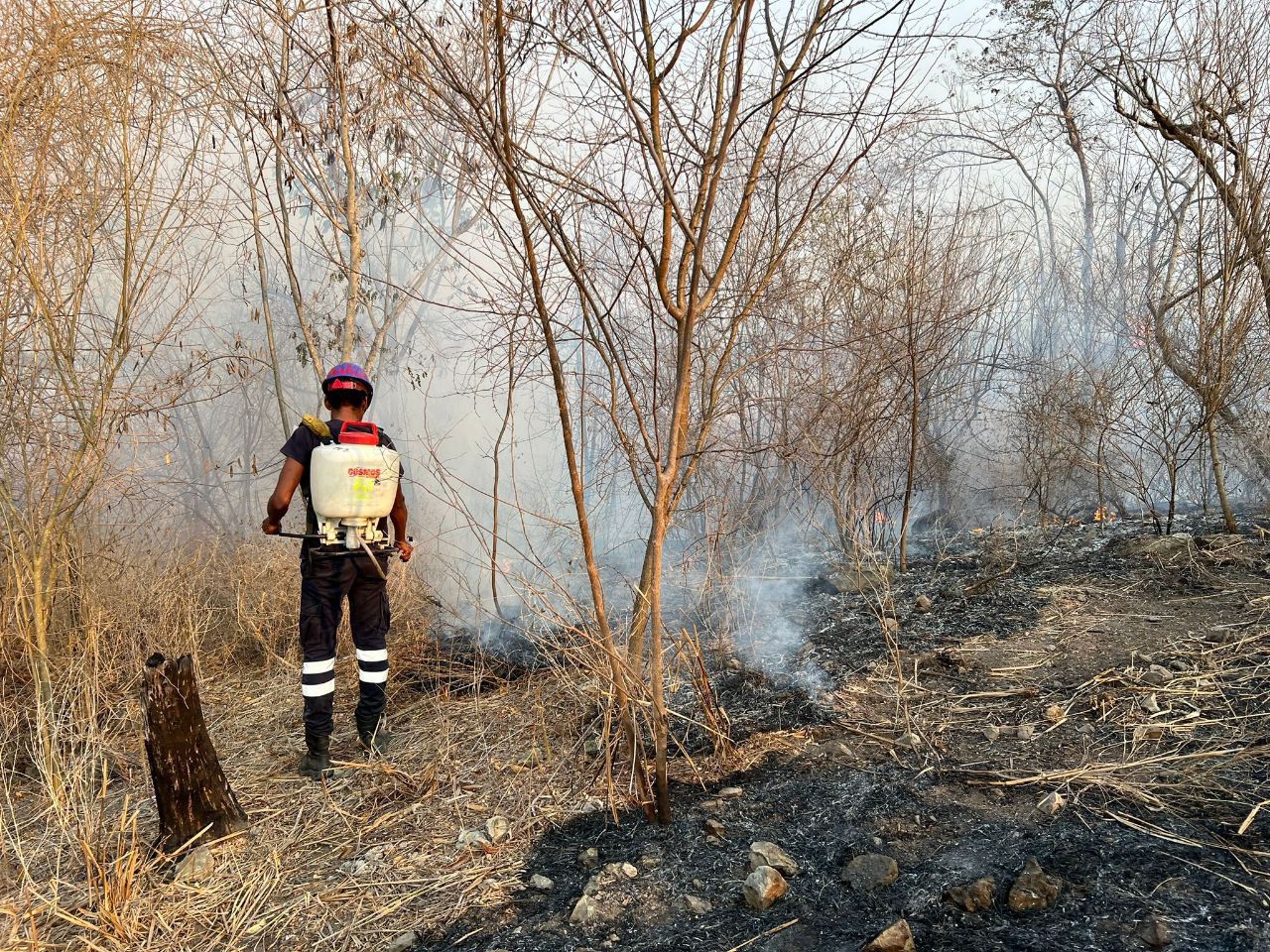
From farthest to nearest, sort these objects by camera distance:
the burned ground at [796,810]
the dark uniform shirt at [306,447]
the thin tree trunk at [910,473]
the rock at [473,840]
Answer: the thin tree trunk at [910,473], the dark uniform shirt at [306,447], the rock at [473,840], the burned ground at [796,810]

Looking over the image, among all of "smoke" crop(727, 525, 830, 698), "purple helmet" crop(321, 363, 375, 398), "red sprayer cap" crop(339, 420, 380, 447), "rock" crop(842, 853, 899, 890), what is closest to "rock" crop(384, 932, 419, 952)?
"rock" crop(842, 853, 899, 890)

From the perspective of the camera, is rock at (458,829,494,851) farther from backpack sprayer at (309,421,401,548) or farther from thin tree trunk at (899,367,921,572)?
thin tree trunk at (899,367,921,572)

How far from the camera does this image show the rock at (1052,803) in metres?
2.61

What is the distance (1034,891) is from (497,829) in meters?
1.80

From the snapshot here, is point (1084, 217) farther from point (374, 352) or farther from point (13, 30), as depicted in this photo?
point (13, 30)

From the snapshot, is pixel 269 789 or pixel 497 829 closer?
pixel 497 829

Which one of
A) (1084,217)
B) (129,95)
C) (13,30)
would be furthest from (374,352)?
(1084,217)

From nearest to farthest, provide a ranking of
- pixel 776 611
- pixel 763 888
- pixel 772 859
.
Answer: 1. pixel 763 888
2. pixel 772 859
3. pixel 776 611

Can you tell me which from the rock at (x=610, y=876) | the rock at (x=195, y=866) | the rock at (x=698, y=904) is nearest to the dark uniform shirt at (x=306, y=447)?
the rock at (x=195, y=866)

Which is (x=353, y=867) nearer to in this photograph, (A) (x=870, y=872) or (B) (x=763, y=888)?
(B) (x=763, y=888)

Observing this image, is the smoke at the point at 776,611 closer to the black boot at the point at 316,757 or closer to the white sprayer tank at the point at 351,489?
the white sprayer tank at the point at 351,489

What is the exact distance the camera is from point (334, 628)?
3.75 metres

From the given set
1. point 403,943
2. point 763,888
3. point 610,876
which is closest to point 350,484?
point 403,943

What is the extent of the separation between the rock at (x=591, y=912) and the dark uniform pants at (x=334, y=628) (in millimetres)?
1725
